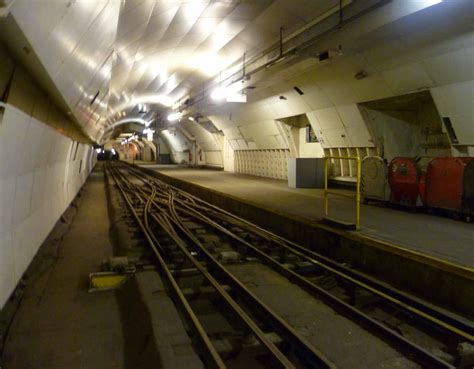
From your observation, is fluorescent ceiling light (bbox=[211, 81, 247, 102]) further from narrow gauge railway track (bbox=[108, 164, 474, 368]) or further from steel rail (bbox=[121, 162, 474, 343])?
steel rail (bbox=[121, 162, 474, 343])

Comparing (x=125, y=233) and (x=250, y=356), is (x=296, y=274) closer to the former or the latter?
(x=250, y=356)

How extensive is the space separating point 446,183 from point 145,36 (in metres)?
8.18

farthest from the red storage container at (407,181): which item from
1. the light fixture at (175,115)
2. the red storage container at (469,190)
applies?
the light fixture at (175,115)

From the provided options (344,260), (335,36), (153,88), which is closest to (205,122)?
(153,88)

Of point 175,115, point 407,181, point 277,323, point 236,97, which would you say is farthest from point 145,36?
point 175,115

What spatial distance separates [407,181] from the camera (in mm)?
10164

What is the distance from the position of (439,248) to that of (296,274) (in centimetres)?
237

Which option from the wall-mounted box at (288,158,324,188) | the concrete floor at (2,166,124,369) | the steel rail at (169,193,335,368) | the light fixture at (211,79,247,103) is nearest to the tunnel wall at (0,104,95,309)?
the concrete floor at (2,166,124,369)

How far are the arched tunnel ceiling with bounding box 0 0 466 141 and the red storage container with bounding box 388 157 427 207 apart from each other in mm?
3428

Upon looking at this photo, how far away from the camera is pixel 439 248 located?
6746 mm

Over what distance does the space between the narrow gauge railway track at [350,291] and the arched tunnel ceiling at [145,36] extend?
3893 mm

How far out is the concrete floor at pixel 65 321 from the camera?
14.7 ft

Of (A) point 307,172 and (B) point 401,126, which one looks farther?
(A) point 307,172

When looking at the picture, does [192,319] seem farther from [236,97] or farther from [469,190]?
[236,97]
